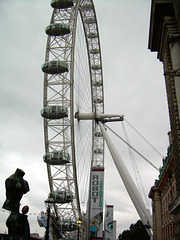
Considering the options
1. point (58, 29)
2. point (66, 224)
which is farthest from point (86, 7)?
point (66, 224)

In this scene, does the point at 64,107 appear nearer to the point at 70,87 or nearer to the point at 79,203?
the point at 70,87

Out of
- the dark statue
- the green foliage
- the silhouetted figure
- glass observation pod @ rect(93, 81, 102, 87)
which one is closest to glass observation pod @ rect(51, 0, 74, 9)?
glass observation pod @ rect(93, 81, 102, 87)

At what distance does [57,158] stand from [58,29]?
17439 mm

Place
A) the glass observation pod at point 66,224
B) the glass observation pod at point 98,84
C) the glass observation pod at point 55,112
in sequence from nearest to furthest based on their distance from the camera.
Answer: the glass observation pod at point 55,112 < the glass observation pod at point 66,224 < the glass observation pod at point 98,84

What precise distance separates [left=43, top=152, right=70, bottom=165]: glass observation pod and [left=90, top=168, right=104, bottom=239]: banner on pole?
9.70 metres

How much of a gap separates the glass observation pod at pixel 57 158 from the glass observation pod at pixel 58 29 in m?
16.4

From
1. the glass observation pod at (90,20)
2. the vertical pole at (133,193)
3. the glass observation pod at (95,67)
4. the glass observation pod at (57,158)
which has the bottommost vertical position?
the vertical pole at (133,193)

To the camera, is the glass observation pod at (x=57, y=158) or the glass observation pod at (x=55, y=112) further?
the glass observation pod at (x=57, y=158)

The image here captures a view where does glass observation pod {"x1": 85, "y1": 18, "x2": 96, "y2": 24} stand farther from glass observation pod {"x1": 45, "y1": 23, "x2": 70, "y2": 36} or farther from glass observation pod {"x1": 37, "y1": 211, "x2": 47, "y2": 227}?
glass observation pod {"x1": 37, "y1": 211, "x2": 47, "y2": 227}

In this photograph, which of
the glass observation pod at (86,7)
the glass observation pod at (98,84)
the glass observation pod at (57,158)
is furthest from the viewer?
the glass observation pod at (98,84)

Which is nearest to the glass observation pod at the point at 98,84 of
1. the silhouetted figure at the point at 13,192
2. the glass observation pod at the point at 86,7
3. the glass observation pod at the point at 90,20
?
the glass observation pod at the point at 90,20

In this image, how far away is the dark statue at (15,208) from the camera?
12805 mm

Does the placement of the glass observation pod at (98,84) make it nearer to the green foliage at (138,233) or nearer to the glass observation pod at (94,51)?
the glass observation pod at (94,51)

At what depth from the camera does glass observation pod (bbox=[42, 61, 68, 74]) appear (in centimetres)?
4053
